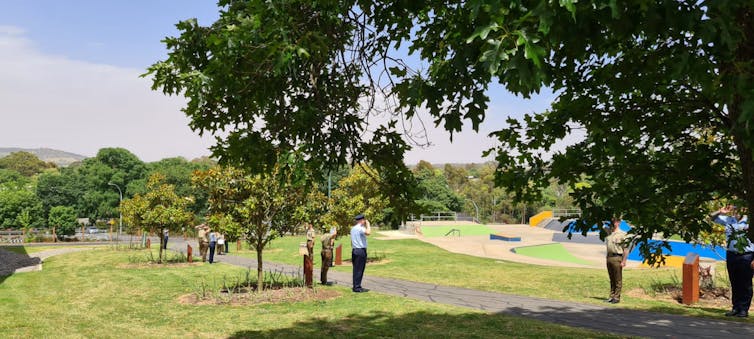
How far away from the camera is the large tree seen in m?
3.58

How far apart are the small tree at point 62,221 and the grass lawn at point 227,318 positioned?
49726 mm

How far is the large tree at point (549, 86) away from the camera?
358 centimetres

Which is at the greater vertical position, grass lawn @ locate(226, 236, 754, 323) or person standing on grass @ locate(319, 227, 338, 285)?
person standing on grass @ locate(319, 227, 338, 285)

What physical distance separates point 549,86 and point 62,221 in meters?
64.6

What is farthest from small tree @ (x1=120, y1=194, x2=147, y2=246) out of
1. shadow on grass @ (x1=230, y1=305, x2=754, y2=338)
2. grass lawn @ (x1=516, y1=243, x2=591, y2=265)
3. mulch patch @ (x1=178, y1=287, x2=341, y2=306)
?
grass lawn @ (x1=516, y1=243, x2=591, y2=265)

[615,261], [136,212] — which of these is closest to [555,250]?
[615,261]

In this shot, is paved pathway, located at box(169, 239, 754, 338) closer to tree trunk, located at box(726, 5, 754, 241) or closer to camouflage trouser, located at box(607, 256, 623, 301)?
camouflage trouser, located at box(607, 256, 623, 301)

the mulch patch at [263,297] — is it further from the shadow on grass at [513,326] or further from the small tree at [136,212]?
the small tree at [136,212]

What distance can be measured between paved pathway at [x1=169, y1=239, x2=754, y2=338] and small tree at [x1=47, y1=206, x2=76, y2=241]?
55.3 meters

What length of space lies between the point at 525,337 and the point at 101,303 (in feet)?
29.9

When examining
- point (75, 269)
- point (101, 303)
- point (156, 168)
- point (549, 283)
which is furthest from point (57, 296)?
point (156, 168)

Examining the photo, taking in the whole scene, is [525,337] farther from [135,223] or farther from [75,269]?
[135,223]

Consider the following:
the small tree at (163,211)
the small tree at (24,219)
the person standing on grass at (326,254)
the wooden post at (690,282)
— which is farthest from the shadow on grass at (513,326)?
the small tree at (24,219)

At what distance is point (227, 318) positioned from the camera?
9.56m
